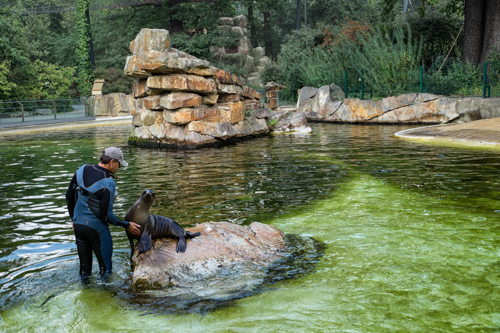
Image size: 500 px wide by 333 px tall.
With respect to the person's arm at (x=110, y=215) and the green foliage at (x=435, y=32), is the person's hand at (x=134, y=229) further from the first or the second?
the green foliage at (x=435, y=32)

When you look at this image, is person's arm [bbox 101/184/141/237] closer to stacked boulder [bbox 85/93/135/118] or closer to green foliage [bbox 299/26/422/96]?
green foliage [bbox 299/26/422/96]

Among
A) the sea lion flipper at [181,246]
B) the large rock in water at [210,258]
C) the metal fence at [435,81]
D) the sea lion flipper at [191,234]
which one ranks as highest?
the metal fence at [435,81]

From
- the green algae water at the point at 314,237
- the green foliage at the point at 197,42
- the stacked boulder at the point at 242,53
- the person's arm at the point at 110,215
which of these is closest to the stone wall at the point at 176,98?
the green algae water at the point at 314,237

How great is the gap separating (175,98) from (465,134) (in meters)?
10.0

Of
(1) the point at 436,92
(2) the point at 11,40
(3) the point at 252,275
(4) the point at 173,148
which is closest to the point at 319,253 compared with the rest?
(3) the point at 252,275

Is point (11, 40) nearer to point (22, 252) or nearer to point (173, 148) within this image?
point (173, 148)

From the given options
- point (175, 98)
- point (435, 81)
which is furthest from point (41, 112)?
Result: point (435, 81)

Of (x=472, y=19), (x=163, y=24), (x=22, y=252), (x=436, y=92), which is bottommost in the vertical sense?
(x=22, y=252)

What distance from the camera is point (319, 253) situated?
5625 mm

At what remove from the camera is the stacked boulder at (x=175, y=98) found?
16734 mm

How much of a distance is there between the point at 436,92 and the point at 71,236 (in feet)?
68.1

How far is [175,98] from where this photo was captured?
16.9m

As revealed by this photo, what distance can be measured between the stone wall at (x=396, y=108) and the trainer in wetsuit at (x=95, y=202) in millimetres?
18810

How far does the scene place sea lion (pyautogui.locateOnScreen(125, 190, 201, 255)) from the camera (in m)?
4.86
